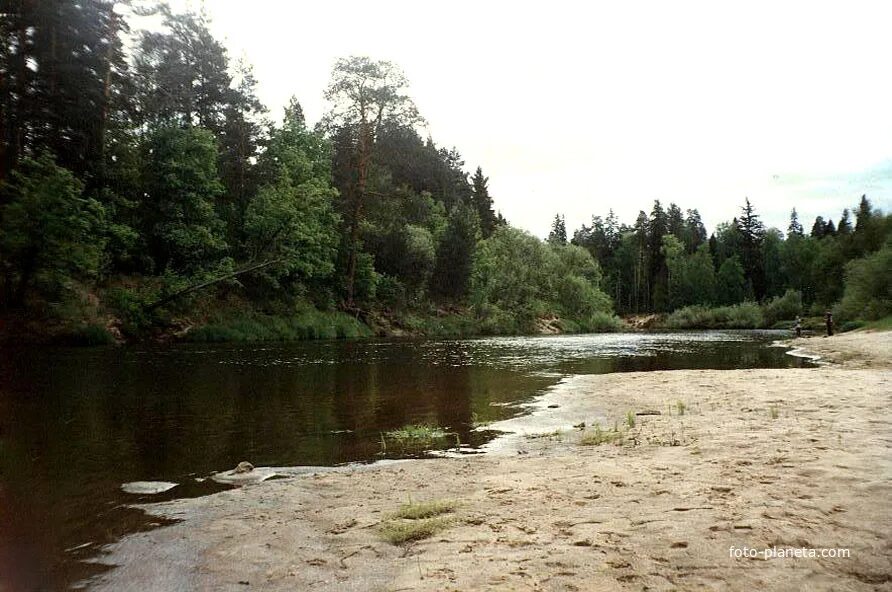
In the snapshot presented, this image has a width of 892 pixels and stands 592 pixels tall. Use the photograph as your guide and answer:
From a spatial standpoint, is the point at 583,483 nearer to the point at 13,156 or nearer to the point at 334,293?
the point at 13,156

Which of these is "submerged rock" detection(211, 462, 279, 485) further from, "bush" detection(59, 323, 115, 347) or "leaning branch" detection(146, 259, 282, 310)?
"leaning branch" detection(146, 259, 282, 310)

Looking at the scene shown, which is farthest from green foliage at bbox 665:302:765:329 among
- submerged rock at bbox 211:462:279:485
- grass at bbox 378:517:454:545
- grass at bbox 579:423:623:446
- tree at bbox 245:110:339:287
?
grass at bbox 378:517:454:545

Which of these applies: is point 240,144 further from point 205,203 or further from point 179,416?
point 179,416

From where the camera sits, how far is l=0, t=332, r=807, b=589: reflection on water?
539cm

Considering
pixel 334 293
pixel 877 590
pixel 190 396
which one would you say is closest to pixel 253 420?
pixel 190 396

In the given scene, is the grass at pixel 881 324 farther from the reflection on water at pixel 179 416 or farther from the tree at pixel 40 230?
the tree at pixel 40 230

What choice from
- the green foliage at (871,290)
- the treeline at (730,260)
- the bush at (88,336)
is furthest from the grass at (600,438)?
the treeline at (730,260)

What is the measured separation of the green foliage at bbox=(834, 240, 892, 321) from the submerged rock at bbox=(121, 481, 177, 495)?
158ft

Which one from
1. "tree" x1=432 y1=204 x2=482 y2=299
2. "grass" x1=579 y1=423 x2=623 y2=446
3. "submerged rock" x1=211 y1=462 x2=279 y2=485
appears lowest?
"grass" x1=579 y1=423 x2=623 y2=446

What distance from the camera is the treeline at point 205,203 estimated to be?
25.2 meters

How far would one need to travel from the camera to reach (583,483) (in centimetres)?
584

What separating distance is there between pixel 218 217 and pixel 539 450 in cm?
3783

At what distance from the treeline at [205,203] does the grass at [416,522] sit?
24.7 m

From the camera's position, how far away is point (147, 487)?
6367 millimetres
